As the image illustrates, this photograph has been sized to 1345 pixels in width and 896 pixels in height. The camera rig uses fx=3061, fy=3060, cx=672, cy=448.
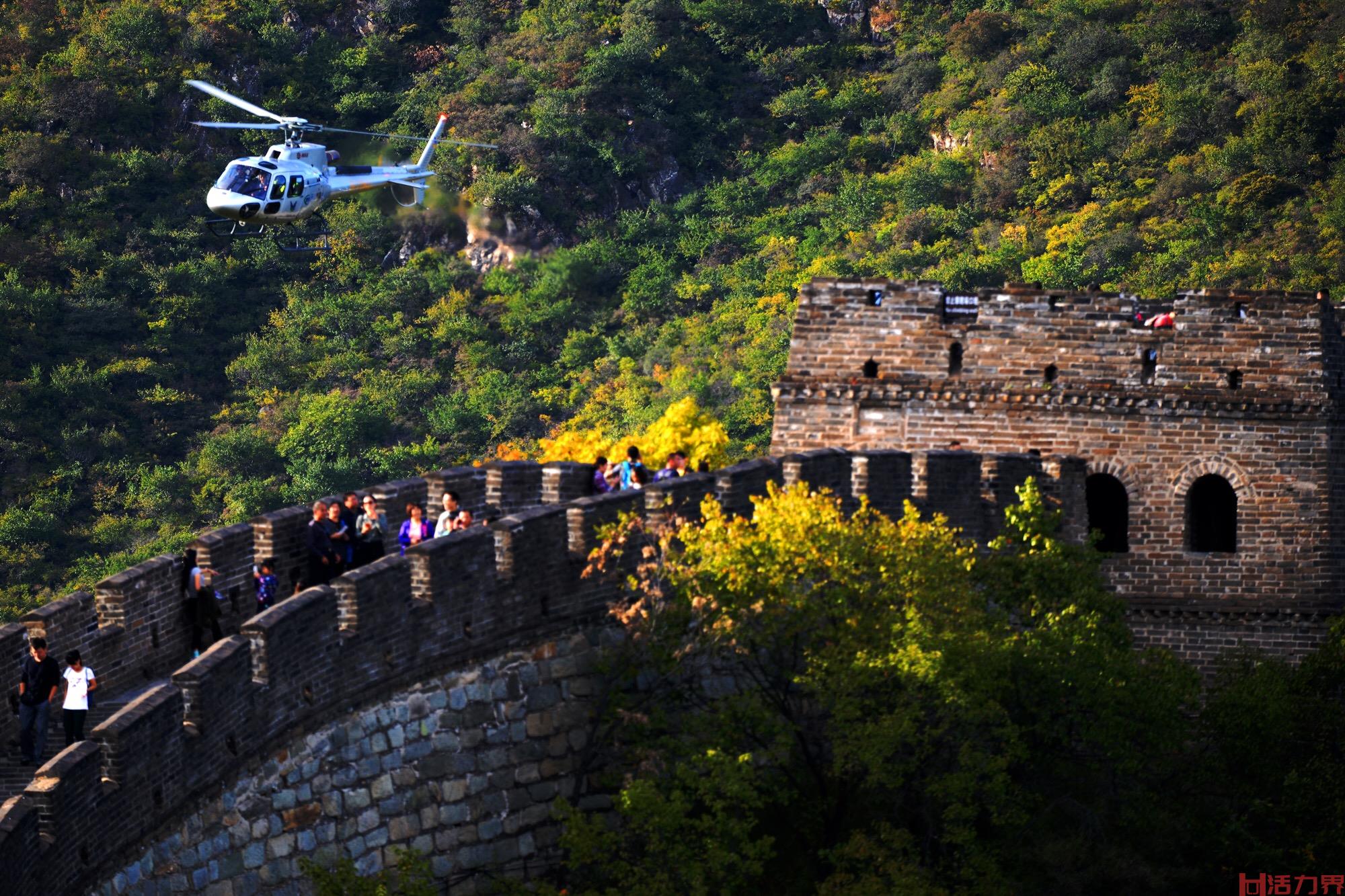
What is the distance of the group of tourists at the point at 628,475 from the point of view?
112 feet

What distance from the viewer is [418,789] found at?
30688mm

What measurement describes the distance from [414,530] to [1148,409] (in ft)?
33.7

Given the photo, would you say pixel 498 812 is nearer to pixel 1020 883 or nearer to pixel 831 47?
pixel 1020 883

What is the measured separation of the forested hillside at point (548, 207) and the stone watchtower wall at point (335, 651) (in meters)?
41.3

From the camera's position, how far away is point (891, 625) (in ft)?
110

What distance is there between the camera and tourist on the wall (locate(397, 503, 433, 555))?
106 ft

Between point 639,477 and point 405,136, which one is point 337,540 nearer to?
point 639,477

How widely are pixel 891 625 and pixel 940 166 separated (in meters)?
61.6

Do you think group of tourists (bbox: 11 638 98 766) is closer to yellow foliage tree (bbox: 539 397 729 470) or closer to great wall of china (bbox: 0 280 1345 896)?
great wall of china (bbox: 0 280 1345 896)

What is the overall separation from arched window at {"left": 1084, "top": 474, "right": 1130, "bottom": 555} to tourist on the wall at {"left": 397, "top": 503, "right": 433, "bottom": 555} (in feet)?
30.8

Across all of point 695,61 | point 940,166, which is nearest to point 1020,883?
point 940,166

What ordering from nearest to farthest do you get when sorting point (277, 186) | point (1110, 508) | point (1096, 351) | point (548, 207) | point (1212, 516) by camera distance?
point (1096, 351), point (1110, 508), point (1212, 516), point (277, 186), point (548, 207)

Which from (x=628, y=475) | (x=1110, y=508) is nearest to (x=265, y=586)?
(x=628, y=475)

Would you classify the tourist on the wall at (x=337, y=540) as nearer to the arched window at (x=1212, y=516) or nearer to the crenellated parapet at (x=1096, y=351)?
the crenellated parapet at (x=1096, y=351)
